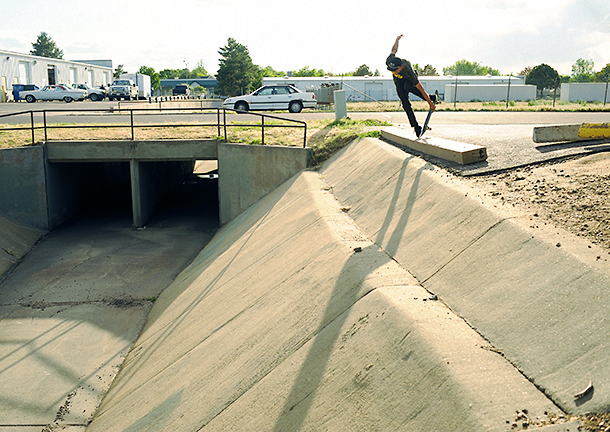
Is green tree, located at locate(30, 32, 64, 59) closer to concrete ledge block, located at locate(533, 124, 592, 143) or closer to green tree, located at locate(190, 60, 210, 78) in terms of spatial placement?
green tree, located at locate(190, 60, 210, 78)

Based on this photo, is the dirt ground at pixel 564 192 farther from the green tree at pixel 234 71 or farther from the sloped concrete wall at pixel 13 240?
the green tree at pixel 234 71

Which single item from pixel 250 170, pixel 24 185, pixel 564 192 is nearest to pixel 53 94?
pixel 24 185

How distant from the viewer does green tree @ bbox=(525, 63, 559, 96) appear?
204 feet

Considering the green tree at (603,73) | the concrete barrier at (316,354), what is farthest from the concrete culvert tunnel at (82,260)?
the green tree at (603,73)

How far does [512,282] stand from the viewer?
405cm

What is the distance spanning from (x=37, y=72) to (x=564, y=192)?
6178 cm

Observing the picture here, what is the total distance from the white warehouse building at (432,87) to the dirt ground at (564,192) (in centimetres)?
3239

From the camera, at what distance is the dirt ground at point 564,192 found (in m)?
4.66

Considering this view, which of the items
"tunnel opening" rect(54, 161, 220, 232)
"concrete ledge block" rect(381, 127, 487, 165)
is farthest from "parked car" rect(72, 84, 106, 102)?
"concrete ledge block" rect(381, 127, 487, 165)

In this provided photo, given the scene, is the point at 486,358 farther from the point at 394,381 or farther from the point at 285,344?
the point at 285,344

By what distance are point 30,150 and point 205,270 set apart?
25.7 ft

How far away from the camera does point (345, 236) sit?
22.1 feet

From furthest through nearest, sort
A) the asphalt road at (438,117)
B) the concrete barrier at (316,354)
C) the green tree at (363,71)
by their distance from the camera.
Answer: the green tree at (363,71), the asphalt road at (438,117), the concrete barrier at (316,354)

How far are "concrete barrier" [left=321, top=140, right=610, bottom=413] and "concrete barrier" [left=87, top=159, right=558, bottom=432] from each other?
0.15 m
